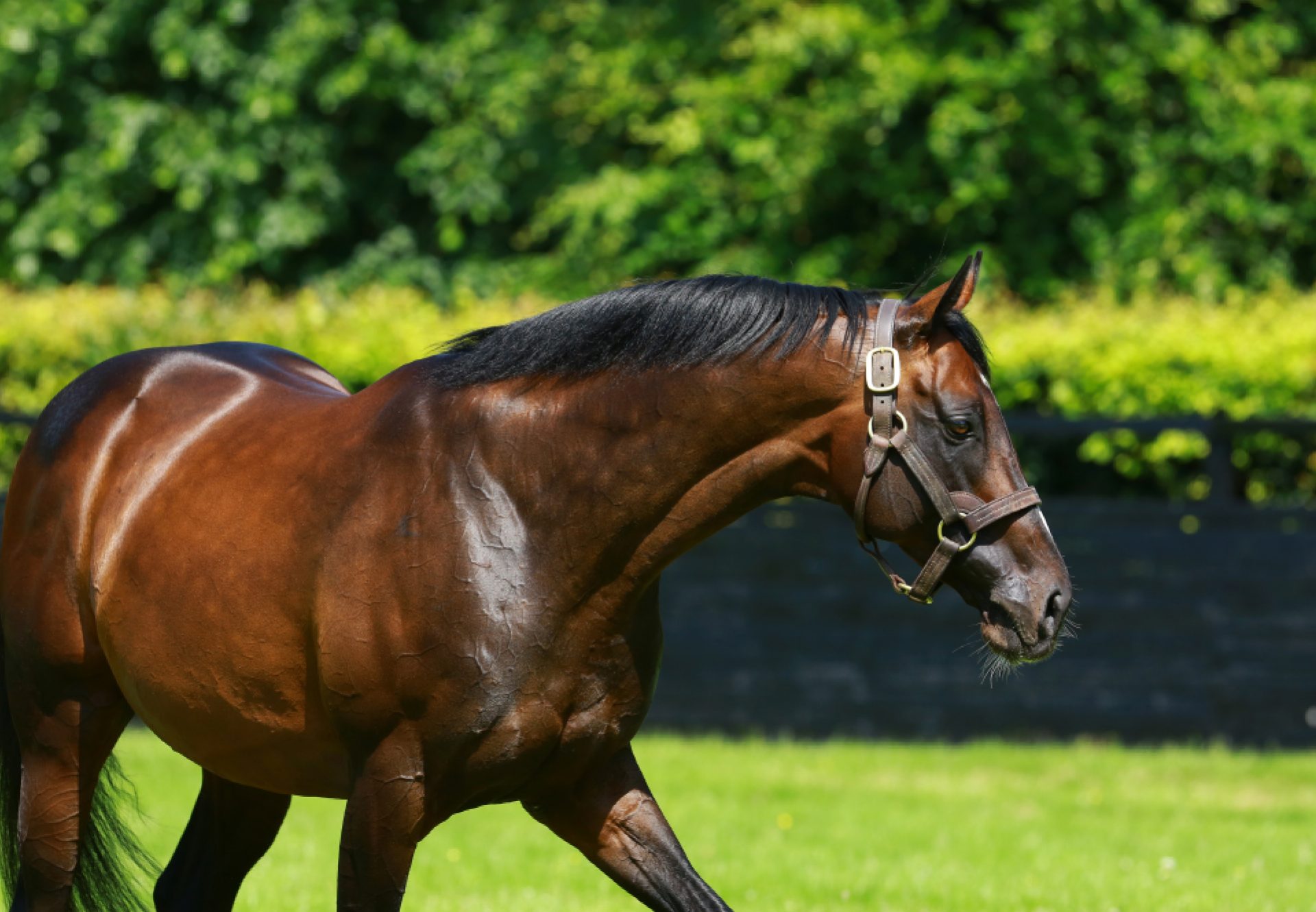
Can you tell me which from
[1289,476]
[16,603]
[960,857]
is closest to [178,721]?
[16,603]

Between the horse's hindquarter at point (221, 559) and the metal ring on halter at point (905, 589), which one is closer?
the metal ring on halter at point (905, 589)

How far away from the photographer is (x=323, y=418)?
12.0 ft

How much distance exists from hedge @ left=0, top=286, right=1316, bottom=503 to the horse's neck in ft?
18.1

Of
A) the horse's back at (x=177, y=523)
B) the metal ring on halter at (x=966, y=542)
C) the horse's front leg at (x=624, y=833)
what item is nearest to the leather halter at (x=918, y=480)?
the metal ring on halter at (x=966, y=542)

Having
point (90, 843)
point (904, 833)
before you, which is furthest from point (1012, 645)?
point (904, 833)

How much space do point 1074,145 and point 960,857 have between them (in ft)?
24.0

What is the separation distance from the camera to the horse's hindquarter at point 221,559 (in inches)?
136

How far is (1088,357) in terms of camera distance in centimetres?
947

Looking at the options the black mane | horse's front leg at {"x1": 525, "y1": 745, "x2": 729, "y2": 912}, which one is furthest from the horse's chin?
horse's front leg at {"x1": 525, "y1": 745, "x2": 729, "y2": 912}

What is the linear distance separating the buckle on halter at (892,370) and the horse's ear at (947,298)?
3.5 inches

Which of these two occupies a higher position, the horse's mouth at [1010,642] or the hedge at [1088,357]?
the horse's mouth at [1010,642]

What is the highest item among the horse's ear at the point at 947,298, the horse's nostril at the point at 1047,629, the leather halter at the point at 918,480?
the horse's ear at the point at 947,298

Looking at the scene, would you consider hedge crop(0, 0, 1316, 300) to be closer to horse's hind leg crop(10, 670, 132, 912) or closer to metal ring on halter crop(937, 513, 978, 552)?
horse's hind leg crop(10, 670, 132, 912)

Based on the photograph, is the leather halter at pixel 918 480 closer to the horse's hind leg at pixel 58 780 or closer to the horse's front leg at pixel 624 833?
the horse's front leg at pixel 624 833
